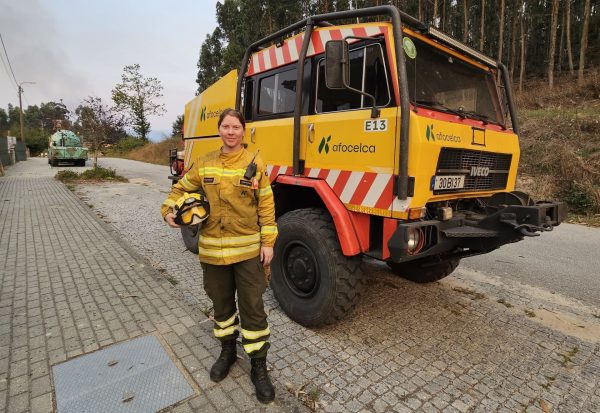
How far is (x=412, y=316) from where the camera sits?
132 inches

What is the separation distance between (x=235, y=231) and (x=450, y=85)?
230 centimetres

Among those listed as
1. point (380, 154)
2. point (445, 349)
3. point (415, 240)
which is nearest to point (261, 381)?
point (415, 240)

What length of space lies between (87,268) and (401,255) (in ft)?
13.3

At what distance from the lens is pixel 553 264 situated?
495cm

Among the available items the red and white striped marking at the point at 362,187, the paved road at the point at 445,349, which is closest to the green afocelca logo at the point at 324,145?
the red and white striped marking at the point at 362,187

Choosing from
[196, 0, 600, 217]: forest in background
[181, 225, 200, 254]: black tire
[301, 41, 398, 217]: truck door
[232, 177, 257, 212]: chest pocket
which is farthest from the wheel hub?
[196, 0, 600, 217]: forest in background

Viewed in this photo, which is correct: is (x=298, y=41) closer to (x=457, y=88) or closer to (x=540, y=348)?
(x=457, y=88)

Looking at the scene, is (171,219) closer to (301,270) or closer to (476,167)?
(301,270)

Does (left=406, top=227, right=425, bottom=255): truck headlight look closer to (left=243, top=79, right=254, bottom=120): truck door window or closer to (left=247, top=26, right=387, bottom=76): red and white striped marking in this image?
(left=247, top=26, right=387, bottom=76): red and white striped marking

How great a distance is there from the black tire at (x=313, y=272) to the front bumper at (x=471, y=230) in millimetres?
463

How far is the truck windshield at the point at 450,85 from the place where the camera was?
109 inches

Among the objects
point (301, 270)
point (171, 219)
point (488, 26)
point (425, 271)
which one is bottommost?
point (425, 271)

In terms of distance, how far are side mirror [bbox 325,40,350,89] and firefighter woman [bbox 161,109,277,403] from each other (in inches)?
29.8

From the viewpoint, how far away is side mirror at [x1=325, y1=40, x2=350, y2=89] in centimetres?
246
